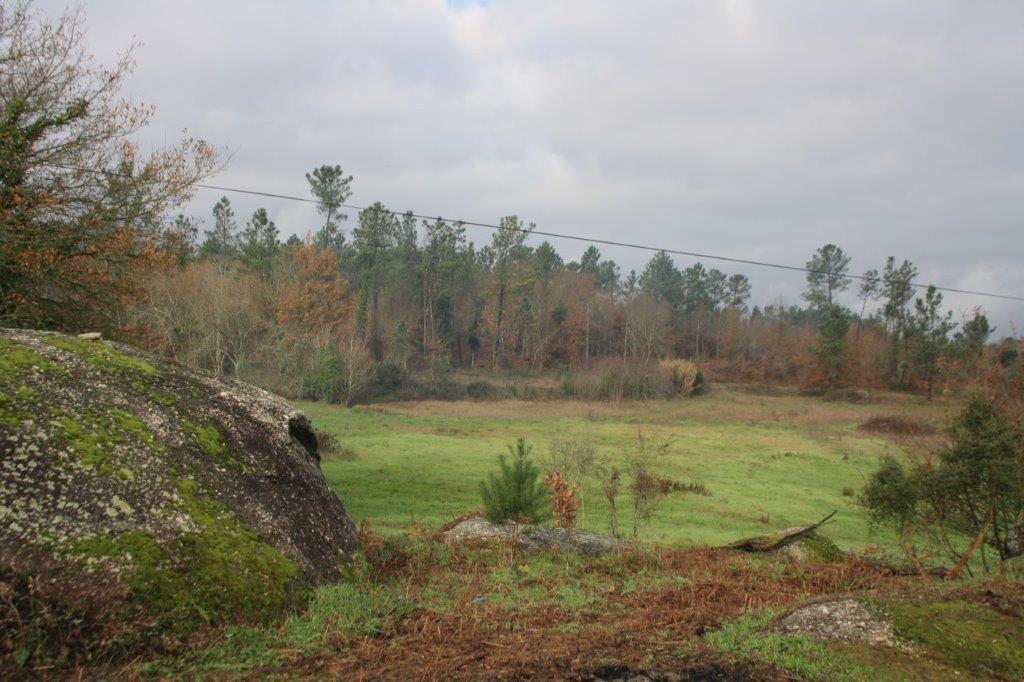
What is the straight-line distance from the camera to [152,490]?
5.33 meters

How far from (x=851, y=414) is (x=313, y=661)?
49.7 meters

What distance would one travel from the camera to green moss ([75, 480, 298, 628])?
15.2 feet

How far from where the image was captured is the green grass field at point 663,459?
1605 cm

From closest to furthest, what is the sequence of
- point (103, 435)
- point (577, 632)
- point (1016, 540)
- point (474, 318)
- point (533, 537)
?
point (577, 632), point (103, 435), point (1016, 540), point (533, 537), point (474, 318)

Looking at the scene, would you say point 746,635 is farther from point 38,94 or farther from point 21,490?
point 38,94

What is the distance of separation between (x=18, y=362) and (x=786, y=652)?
247 inches

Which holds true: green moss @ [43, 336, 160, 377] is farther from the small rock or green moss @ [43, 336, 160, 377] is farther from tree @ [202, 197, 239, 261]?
tree @ [202, 197, 239, 261]

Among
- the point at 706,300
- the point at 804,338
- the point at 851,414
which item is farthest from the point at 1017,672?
the point at 706,300

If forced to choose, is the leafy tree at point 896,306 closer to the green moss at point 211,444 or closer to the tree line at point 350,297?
the tree line at point 350,297

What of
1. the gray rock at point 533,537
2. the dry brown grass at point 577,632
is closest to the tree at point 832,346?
the gray rock at point 533,537

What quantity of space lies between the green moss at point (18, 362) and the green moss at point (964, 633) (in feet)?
22.3

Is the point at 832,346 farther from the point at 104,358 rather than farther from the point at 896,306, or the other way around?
the point at 104,358

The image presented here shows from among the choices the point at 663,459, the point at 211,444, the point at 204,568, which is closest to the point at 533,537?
the point at 211,444

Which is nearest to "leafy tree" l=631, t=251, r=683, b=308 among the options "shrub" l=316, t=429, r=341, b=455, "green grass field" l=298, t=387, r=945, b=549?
"green grass field" l=298, t=387, r=945, b=549
